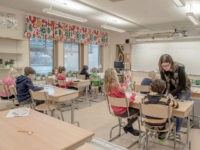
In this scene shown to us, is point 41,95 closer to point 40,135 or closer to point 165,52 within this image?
point 40,135

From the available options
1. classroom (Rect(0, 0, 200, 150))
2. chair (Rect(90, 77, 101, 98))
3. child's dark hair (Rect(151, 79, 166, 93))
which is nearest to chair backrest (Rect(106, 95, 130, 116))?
classroom (Rect(0, 0, 200, 150))

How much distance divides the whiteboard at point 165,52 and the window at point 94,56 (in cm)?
161

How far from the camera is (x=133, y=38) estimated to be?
8297 millimetres

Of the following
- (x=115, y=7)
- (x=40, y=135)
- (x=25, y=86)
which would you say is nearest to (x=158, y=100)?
(x=40, y=135)

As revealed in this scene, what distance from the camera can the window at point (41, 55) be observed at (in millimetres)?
6051

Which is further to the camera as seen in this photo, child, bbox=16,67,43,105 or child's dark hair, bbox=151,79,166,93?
child, bbox=16,67,43,105

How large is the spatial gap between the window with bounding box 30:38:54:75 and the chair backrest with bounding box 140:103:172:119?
472 centimetres

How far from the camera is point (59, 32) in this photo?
642 centimetres

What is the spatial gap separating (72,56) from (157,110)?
18.2 feet

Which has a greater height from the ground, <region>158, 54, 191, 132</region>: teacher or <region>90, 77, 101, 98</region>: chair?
<region>158, 54, 191, 132</region>: teacher

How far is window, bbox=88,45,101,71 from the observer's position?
814 centimetres

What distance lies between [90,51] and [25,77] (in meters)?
4.96

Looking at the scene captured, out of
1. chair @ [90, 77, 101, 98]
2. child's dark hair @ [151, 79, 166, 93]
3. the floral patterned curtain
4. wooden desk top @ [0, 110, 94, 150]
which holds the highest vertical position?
the floral patterned curtain

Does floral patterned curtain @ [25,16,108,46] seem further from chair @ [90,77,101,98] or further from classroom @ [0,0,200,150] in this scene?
chair @ [90,77,101,98]
